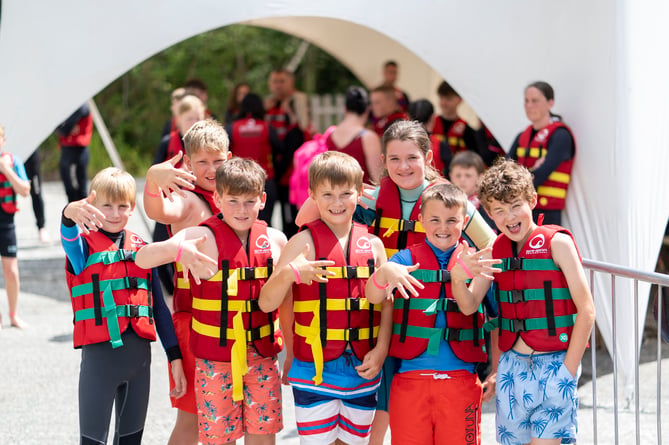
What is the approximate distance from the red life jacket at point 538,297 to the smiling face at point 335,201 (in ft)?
2.16

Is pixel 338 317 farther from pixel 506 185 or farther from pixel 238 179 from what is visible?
pixel 506 185

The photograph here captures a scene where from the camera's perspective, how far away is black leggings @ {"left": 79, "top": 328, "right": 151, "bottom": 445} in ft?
10.6

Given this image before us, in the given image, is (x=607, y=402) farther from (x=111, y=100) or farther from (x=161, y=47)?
(x=111, y=100)

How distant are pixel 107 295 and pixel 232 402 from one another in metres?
0.66

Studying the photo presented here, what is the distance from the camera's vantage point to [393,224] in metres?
3.57

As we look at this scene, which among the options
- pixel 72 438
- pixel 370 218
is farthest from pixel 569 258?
pixel 72 438

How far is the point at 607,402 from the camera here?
16.4 feet

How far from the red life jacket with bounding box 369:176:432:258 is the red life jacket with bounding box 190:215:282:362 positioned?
58 cm

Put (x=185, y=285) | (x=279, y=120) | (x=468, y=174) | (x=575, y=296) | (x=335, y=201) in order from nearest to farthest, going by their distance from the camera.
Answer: (x=575, y=296) < (x=335, y=201) < (x=185, y=285) < (x=468, y=174) < (x=279, y=120)

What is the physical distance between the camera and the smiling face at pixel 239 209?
10.5 feet

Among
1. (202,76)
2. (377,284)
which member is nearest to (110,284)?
(377,284)

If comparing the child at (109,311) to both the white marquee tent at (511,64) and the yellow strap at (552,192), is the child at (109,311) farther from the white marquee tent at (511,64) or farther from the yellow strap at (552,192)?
the yellow strap at (552,192)

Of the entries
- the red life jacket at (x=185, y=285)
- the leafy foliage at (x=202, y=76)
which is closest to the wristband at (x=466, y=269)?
the red life jacket at (x=185, y=285)

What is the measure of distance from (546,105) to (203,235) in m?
2.91
